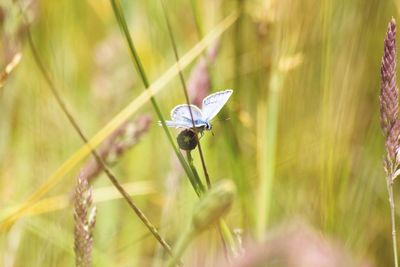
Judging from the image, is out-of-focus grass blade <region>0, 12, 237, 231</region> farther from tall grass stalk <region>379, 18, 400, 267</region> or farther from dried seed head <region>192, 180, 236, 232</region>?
dried seed head <region>192, 180, 236, 232</region>

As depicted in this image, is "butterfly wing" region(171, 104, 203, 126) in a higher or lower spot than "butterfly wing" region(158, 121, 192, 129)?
lower

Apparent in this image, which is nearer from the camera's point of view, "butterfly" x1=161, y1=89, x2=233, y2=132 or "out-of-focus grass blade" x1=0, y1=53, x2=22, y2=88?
"butterfly" x1=161, y1=89, x2=233, y2=132

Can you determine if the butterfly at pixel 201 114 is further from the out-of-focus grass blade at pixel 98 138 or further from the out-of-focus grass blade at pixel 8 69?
the out-of-focus grass blade at pixel 8 69

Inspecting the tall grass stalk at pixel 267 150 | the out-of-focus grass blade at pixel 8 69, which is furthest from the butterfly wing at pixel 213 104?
the out-of-focus grass blade at pixel 8 69

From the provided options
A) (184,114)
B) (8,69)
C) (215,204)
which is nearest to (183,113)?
(184,114)

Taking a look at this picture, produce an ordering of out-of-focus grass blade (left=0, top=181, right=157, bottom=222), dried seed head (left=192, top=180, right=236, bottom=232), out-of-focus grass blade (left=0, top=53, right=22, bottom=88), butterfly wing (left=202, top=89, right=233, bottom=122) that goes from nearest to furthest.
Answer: dried seed head (left=192, top=180, right=236, bottom=232) < butterfly wing (left=202, top=89, right=233, bottom=122) < out-of-focus grass blade (left=0, top=53, right=22, bottom=88) < out-of-focus grass blade (left=0, top=181, right=157, bottom=222)

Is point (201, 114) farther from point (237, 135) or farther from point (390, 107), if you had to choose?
point (237, 135)

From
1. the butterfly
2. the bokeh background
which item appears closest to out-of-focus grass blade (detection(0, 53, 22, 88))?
the bokeh background
